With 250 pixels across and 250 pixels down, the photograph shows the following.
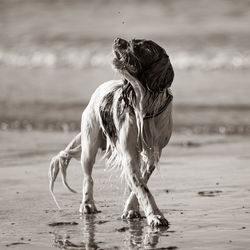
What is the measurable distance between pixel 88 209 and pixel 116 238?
1.08m

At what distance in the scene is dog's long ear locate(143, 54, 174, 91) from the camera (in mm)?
6062

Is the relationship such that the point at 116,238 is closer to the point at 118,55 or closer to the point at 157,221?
the point at 157,221

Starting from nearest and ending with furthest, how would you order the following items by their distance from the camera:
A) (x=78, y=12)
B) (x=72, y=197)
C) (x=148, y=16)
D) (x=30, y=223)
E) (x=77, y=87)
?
(x=30, y=223)
(x=72, y=197)
(x=77, y=87)
(x=148, y=16)
(x=78, y=12)

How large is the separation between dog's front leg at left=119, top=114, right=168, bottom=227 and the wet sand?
0.15 meters

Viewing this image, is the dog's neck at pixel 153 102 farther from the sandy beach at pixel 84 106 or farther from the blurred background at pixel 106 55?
the blurred background at pixel 106 55

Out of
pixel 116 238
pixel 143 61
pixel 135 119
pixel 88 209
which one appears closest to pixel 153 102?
pixel 135 119

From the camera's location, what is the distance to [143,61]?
19.9ft

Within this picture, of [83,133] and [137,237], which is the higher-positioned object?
[83,133]

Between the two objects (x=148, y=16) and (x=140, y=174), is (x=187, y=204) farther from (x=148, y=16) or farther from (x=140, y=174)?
(x=148, y=16)

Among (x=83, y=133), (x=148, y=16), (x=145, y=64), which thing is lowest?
(x=83, y=133)

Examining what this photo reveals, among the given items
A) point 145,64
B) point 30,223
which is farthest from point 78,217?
point 145,64

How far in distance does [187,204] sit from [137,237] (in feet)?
3.78

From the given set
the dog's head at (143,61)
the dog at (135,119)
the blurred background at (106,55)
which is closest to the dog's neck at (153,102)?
the dog at (135,119)

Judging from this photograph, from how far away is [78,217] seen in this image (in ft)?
22.2
